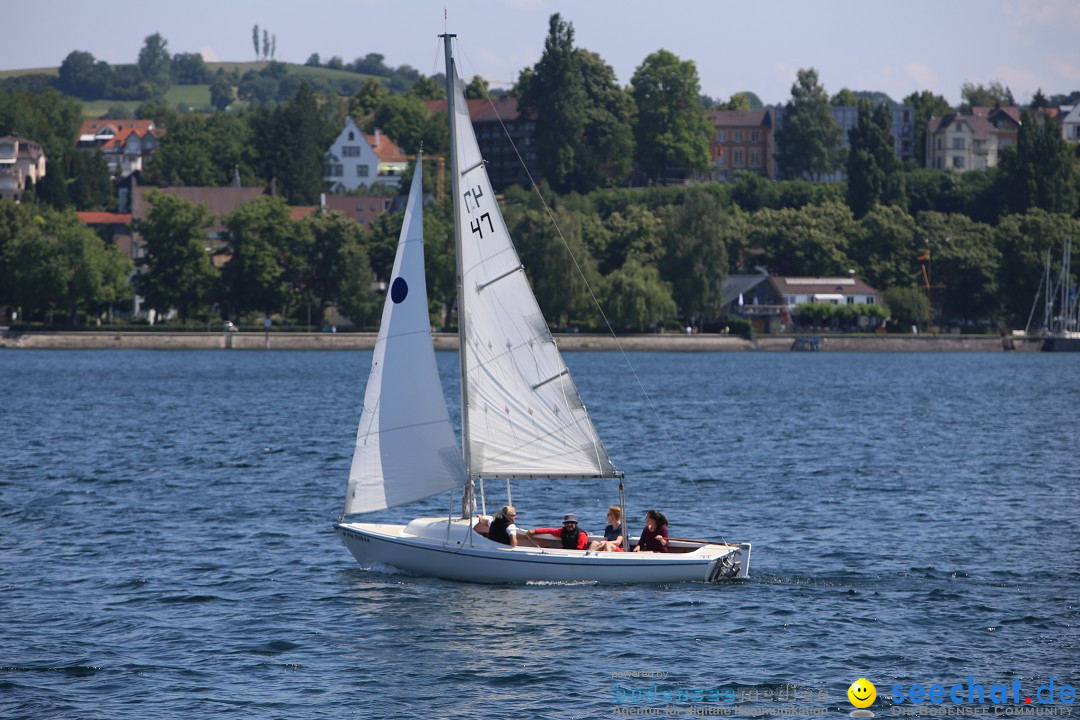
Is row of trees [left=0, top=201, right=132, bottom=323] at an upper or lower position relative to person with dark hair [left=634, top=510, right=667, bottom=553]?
upper

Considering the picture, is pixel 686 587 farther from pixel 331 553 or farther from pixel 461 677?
pixel 331 553

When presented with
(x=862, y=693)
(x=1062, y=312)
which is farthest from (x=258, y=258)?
(x=862, y=693)

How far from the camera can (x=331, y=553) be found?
3384 centimetres

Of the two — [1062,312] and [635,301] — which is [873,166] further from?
[635,301]

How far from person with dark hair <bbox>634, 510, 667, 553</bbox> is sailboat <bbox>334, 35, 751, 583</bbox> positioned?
387mm

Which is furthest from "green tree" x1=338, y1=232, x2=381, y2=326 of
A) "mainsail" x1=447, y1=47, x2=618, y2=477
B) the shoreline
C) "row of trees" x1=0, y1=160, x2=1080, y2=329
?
"mainsail" x1=447, y1=47, x2=618, y2=477

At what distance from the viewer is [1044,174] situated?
186 metres

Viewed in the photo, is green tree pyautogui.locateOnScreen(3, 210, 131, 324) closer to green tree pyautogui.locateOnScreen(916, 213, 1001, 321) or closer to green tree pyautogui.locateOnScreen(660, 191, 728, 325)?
green tree pyautogui.locateOnScreen(660, 191, 728, 325)

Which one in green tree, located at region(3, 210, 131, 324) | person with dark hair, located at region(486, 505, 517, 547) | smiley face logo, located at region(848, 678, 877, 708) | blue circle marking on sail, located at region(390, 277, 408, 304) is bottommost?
smiley face logo, located at region(848, 678, 877, 708)

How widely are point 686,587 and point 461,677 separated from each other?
22.9 ft

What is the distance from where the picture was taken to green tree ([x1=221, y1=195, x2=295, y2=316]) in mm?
145250

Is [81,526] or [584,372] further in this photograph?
[584,372]

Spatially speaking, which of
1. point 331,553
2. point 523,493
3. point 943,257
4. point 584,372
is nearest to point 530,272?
point 584,372

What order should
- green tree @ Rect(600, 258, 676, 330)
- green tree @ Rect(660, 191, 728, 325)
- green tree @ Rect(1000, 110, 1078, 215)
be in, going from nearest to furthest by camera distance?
1. green tree @ Rect(600, 258, 676, 330)
2. green tree @ Rect(660, 191, 728, 325)
3. green tree @ Rect(1000, 110, 1078, 215)
